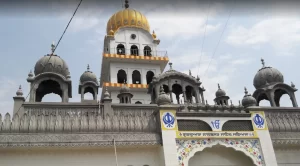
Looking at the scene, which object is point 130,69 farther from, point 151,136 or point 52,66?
point 151,136

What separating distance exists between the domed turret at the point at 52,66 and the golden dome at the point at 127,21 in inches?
444

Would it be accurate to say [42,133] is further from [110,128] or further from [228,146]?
[228,146]

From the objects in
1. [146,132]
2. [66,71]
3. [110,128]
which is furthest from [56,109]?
[146,132]

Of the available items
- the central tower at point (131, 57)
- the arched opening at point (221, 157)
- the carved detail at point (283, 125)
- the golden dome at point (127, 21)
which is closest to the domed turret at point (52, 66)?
the central tower at point (131, 57)

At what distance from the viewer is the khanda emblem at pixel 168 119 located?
10057 mm

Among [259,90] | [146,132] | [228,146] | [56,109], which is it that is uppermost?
[259,90]

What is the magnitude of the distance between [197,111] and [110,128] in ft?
10.9

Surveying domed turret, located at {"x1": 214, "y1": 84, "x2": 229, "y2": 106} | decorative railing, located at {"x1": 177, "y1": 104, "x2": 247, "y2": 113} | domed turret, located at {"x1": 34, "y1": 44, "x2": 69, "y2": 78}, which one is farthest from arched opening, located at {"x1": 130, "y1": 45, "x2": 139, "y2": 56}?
decorative railing, located at {"x1": 177, "y1": 104, "x2": 247, "y2": 113}

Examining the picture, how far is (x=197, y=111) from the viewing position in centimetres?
1077

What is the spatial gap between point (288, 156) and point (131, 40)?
55.9ft

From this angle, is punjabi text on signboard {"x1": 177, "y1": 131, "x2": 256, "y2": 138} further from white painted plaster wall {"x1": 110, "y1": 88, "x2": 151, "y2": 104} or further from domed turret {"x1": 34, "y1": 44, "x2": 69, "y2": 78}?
white painted plaster wall {"x1": 110, "y1": 88, "x2": 151, "y2": 104}

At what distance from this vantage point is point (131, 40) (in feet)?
82.4

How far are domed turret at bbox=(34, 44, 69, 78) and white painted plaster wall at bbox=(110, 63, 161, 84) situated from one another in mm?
6712

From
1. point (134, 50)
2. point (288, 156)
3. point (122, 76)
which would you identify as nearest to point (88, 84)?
point (122, 76)
